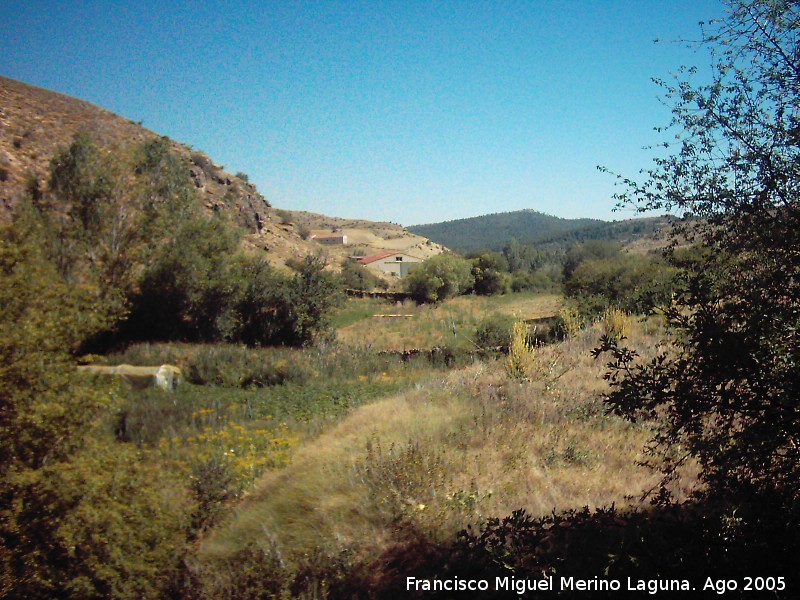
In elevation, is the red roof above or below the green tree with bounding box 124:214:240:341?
above

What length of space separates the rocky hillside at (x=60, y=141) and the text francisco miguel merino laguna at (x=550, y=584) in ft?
78.1

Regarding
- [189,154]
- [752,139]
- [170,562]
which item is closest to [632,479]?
[752,139]

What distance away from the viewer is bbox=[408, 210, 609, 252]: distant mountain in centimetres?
12638

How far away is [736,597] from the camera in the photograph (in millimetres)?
2613

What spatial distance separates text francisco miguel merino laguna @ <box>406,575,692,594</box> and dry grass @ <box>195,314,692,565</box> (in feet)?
2.16

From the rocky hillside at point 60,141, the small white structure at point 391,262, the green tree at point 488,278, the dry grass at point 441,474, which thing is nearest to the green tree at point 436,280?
the green tree at point 488,278

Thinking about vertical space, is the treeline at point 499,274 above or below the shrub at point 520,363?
above

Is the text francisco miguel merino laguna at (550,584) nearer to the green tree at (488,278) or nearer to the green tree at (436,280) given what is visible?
the green tree at (436,280)

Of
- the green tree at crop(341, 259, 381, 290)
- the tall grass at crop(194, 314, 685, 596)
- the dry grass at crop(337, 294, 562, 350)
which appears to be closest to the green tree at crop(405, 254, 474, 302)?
the dry grass at crop(337, 294, 562, 350)

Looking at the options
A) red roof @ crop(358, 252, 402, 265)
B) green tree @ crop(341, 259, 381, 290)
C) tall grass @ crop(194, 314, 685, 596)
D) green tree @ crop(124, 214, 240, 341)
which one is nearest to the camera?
tall grass @ crop(194, 314, 685, 596)

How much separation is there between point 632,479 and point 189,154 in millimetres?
58915

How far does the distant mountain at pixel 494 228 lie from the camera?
126381mm

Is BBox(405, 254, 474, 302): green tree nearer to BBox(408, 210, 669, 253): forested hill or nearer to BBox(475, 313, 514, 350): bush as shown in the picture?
BBox(475, 313, 514, 350): bush

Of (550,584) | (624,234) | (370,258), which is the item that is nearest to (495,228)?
(370,258)
